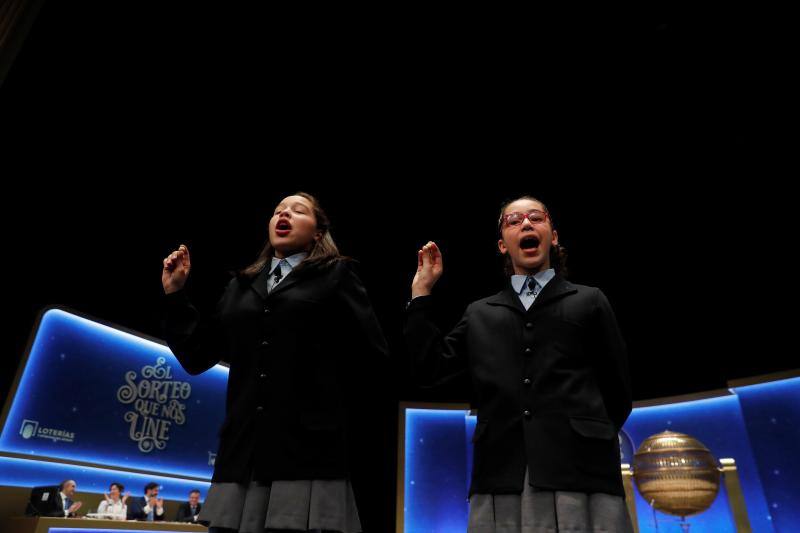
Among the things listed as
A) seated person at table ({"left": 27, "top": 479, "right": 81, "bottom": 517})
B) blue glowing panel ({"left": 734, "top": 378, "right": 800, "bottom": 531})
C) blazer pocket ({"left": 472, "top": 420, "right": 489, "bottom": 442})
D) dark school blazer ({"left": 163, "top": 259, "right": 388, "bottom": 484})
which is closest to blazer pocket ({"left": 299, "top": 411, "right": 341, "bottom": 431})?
dark school blazer ({"left": 163, "top": 259, "right": 388, "bottom": 484})

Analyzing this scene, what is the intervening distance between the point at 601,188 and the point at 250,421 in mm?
4700

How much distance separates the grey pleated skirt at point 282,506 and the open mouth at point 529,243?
0.94 metres

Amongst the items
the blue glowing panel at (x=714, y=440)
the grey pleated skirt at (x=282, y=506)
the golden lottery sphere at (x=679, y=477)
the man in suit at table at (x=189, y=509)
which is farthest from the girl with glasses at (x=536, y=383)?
the man in suit at table at (x=189, y=509)

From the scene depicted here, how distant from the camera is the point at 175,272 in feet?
5.76

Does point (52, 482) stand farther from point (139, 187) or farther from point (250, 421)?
point (250, 421)

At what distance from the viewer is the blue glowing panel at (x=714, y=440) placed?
4820 millimetres

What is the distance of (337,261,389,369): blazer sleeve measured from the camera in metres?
1.58

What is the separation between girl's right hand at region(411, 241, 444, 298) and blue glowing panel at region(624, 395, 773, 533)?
4326 millimetres

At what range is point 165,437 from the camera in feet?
20.9

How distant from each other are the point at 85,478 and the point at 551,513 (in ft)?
18.8

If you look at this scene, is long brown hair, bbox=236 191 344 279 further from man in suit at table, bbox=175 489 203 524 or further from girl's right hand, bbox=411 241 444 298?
man in suit at table, bbox=175 489 203 524

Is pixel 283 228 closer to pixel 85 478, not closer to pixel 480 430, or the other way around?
pixel 480 430

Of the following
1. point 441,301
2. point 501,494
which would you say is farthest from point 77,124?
point 501,494

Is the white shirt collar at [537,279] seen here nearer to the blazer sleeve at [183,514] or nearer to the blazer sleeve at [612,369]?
the blazer sleeve at [612,369]
